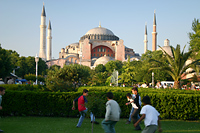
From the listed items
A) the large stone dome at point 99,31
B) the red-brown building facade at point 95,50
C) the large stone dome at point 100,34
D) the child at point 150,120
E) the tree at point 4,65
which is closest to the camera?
the child at point 150,120

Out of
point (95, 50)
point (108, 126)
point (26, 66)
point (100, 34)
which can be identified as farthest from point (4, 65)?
point (100, 34)

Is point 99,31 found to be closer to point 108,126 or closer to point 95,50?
point 95,50

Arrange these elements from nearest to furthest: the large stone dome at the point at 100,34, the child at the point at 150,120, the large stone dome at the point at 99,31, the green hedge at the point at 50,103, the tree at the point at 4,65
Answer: the child at the point at 150,120, the green hedge at the point at 50,103, the tree at the point at 4,65, the large stone dome at the point at 100,34, the large stone dome at the point at 99,31

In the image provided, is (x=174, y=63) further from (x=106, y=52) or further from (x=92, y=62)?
(x=106, y=52)

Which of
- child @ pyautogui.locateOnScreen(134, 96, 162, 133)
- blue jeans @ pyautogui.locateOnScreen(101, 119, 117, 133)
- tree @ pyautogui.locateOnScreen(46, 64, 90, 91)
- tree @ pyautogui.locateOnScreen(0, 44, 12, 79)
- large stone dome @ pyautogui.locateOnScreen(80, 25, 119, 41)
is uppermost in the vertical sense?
large stone dome @ pyautogui.locateOnScreen(80, 25, 119, 41)

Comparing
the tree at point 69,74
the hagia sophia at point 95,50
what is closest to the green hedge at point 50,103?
the tree at point 69,74

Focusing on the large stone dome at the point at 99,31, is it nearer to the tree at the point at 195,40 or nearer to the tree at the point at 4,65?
the tree at the point at 4,65

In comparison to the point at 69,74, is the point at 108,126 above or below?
below

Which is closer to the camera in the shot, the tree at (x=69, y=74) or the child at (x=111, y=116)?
the child at (x=111, y=116)

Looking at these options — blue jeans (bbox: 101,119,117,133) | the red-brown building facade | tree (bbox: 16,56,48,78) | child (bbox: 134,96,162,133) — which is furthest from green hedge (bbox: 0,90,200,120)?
the red-brown building facade

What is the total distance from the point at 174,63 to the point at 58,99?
6.91m

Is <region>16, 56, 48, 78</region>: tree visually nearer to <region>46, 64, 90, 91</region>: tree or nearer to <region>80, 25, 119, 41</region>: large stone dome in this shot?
<region>46, 64, 90, 91</region>: tree

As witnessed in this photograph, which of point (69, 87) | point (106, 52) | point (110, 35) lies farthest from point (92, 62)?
point (69, 87)

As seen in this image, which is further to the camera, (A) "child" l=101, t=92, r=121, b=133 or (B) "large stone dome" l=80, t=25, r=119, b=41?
(B) "large stone dome" l=80, t=25, r=119, b=41
